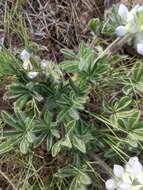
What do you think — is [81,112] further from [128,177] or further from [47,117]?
[128,177]

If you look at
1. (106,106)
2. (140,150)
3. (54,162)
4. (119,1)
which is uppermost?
(119,1)

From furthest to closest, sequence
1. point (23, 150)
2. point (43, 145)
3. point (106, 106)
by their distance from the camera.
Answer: point (43, 145) < point (106, 106) < point (23, 150)

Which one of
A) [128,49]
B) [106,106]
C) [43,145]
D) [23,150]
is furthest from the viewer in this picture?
[128,49]

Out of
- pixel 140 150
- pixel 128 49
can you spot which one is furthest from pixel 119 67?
pixel 140 150

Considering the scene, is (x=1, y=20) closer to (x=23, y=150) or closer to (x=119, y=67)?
(x=119, y=67)

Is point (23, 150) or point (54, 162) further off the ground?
point (23, 150)

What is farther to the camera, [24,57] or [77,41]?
[77,41]

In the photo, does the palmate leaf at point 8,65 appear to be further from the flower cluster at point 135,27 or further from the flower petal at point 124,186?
the flower petal at point 124,186

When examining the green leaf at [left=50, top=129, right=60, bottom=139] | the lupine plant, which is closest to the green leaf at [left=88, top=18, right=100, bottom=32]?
the lupine plant
